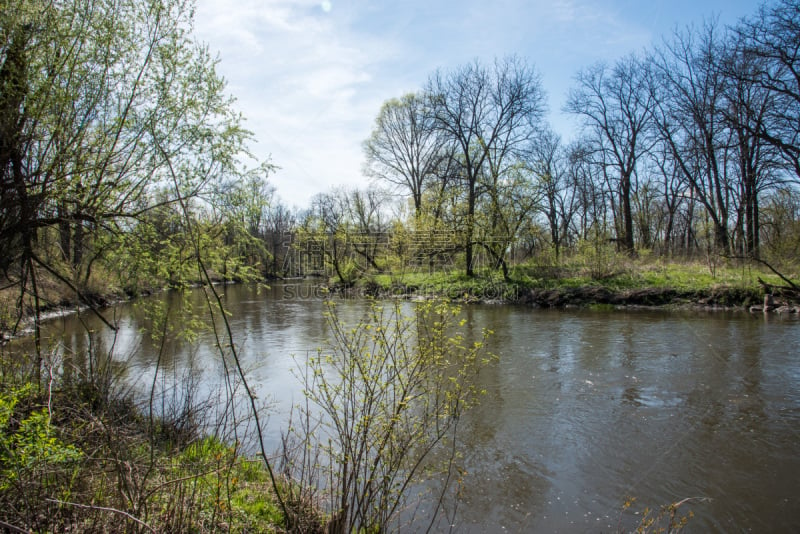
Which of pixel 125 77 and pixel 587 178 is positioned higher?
pixel 587 178

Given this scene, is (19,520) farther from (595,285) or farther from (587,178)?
(587,178)

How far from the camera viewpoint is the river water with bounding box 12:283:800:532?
4410mm

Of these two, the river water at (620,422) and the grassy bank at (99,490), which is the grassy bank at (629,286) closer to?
the river water at (620,422)

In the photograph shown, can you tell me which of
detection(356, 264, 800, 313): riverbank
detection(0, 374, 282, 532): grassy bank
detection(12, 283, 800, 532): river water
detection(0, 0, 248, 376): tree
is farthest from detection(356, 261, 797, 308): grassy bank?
detection(0, 374, 282, 532): grassy bank

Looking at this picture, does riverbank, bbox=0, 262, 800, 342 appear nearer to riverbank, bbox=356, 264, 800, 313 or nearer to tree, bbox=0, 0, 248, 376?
riverbank, bbox=356, 264, 800, 313

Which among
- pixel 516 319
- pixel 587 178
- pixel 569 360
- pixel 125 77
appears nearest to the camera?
pixel 125 77

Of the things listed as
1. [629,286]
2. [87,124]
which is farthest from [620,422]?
[629,286]

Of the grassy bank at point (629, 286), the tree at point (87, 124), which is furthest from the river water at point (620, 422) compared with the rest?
the grassy bank at point (629, 286)

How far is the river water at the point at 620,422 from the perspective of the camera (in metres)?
4.41

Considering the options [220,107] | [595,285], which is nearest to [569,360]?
[220,107]

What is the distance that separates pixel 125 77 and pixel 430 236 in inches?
763

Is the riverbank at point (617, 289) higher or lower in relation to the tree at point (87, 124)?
lower

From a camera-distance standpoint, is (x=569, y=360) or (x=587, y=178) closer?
(x=569, y=360)

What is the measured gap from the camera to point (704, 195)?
23391mm
